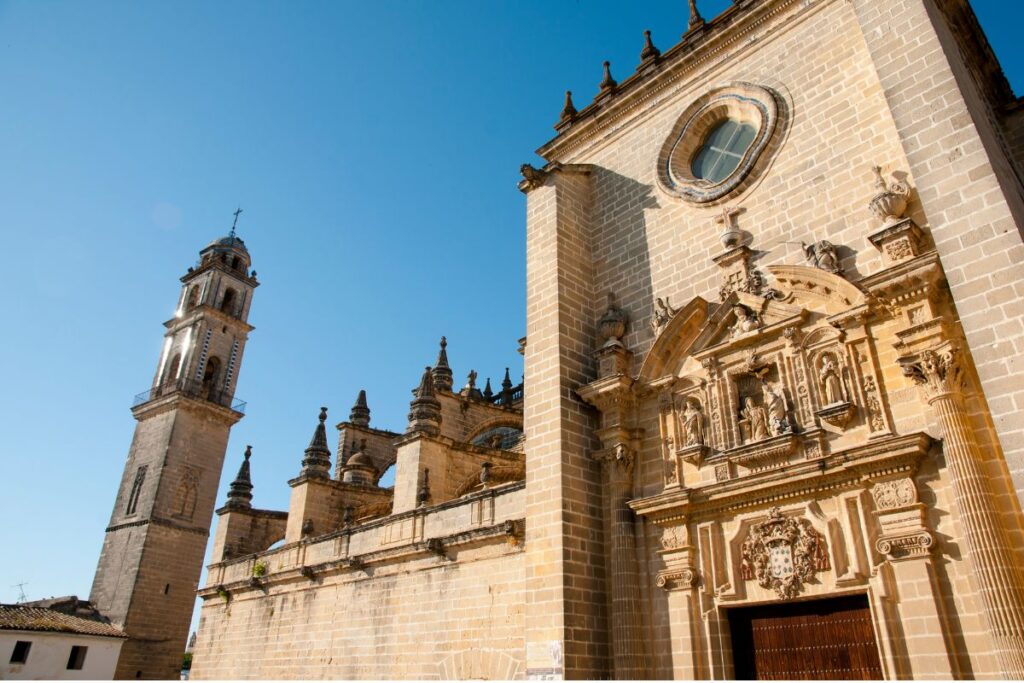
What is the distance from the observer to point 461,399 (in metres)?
20.3

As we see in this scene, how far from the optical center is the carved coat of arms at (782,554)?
7066mm

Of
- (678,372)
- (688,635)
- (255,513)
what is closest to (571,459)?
(678,372)

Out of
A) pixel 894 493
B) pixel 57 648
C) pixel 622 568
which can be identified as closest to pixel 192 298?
pixel 57 648

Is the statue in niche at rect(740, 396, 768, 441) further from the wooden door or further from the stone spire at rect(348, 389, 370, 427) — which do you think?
the stone spire at rect(348, 389, 370, 427)

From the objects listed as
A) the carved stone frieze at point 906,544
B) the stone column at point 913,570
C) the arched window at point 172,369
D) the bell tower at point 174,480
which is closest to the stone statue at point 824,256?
the stone column at point 913,570

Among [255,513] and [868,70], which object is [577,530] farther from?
[255,513]

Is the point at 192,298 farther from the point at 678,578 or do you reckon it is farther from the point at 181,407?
the point at 678,578

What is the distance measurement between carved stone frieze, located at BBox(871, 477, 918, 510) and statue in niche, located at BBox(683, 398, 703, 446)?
2141 millimetres

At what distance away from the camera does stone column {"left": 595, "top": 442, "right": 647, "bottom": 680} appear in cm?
802

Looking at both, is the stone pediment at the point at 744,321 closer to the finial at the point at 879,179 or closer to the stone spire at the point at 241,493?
the finial at the point at 879,179

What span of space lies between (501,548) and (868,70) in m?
8.22

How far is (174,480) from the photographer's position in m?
26.4

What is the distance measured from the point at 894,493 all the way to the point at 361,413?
60.8ft

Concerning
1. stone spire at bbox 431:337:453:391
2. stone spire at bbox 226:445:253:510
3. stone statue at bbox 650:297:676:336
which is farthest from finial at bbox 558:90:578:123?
stone spire at bbox 226:445:253:510
